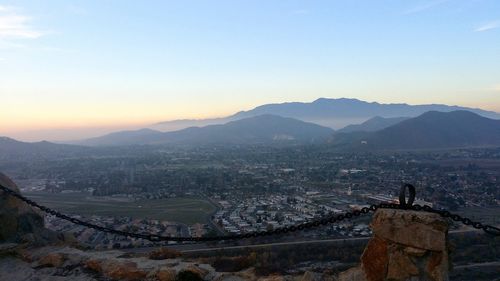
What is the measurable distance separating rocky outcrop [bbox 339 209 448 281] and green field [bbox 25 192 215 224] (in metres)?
28.9

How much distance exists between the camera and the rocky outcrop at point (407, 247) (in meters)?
4.56

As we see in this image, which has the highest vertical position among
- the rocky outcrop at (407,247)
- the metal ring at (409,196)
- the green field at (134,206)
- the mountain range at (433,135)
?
the metal ring at (409,196)

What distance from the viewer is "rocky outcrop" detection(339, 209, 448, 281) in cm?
456

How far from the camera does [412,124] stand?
137 metres

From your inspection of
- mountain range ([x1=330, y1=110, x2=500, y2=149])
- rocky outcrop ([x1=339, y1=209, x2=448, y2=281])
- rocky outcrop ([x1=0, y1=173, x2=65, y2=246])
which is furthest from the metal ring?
mountain range ([x1=330, y1=110, x2=500, y2=149])

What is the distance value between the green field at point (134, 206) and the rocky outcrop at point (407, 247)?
94.9 ft

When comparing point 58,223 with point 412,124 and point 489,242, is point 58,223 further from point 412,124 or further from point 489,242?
point 412,124

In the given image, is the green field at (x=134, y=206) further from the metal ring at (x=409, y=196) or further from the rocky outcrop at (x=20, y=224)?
the metal ring at (x=409, y=196)

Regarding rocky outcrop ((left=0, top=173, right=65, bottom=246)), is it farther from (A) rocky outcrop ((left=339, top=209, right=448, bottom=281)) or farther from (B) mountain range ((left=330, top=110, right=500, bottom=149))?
(B) mountain range ((left=330, top=110, right=500, bottom=149))

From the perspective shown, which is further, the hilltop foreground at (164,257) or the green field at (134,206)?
the green field at (134,206)

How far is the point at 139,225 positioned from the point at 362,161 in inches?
2579

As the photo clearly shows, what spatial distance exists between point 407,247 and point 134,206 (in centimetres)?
3991

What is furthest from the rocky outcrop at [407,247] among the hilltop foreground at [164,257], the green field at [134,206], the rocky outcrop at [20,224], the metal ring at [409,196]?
the green field at [134,206]

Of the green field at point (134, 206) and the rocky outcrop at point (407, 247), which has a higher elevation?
the rocky outcrop at point (407, 247)
